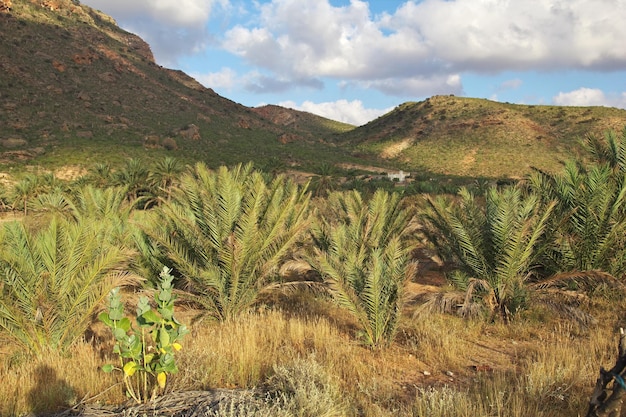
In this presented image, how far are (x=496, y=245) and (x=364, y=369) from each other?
3316mm

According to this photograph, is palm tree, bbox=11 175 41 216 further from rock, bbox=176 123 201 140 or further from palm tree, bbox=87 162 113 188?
rock, bbox=176 123 201 140

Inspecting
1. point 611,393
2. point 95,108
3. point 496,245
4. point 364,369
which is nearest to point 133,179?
point 496,245

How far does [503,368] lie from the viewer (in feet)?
14.8

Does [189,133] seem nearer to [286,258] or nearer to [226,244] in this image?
[286,258]

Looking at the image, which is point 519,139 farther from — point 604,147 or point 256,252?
point 256,252

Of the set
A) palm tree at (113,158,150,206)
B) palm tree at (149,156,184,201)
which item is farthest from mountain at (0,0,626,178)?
palm tree at (113,158,150,206)

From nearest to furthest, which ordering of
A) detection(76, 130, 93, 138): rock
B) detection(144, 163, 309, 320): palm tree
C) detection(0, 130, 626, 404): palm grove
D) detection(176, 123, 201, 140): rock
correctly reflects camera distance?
detection(0, 130, 626, 404): palm grove < detection(144, 163, 309, 320): palm tree < detection(76, 130, 93, 138): rock < detection(176, 123, 201, 140): rock

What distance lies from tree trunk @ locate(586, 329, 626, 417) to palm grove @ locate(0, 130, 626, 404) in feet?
8.32

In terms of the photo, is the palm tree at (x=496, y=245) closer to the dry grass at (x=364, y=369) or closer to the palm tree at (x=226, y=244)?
the dry grass at (x=364, y=369)

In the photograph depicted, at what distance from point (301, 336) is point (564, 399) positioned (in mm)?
2829

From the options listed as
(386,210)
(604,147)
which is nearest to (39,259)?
(386,210)

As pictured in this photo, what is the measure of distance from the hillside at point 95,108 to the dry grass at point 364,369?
34706 mm

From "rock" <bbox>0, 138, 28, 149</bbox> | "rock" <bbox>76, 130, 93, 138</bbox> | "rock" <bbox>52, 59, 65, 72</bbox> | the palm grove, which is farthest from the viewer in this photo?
"rock" <bbox>52, 59, 65, 72</bbox>

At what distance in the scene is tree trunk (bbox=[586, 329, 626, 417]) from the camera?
2609 millimetres
